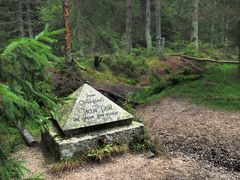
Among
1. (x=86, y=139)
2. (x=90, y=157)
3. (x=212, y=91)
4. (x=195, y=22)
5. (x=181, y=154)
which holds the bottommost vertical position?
(x=181, y=154)

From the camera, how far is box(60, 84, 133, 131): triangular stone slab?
8328 mm

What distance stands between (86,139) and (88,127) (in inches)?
14.4

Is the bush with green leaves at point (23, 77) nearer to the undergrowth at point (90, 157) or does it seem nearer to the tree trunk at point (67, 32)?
the undergrowth at point (90, 157)

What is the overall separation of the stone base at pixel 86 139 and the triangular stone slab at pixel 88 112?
0.25 metres

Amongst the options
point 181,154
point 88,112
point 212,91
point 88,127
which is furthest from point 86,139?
point 212,91

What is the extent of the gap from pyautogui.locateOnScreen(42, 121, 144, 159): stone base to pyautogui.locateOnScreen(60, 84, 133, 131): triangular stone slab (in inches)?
10.0

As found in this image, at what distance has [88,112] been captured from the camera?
8547mm

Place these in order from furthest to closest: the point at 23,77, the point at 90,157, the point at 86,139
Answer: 1. the point at 86,139
2. the point at 90,157
3. the point at 23,77

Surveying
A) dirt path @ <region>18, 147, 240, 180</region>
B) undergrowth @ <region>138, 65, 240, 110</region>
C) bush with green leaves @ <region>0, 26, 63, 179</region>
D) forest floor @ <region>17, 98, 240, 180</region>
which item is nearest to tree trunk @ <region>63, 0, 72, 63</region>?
undergrowth @ <region>138, 65, 240, 110</region>

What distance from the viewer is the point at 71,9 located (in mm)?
16922

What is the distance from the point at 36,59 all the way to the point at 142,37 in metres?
27.1

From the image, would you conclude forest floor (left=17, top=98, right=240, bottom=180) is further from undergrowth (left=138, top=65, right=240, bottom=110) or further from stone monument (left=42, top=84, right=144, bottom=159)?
undergrowth (left=138, top=65, right=240, bottom=110)

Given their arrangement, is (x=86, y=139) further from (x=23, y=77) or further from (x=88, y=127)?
(x=23, y=77)

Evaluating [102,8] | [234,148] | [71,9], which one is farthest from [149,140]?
[102,8]
